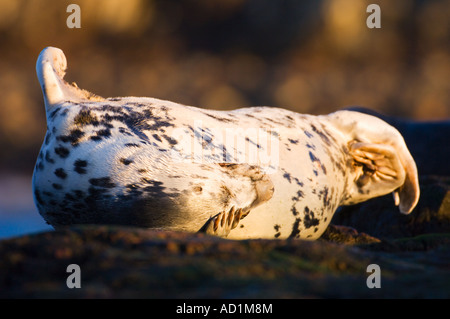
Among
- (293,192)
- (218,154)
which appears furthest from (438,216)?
(218,154)

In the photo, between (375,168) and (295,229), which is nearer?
(295,229)

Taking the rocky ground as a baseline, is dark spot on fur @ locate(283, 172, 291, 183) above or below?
above

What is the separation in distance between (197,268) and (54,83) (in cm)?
204

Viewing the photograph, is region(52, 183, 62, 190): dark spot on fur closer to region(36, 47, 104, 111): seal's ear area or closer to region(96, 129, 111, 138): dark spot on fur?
region(96, 129, 111, 138): dark spot on fur

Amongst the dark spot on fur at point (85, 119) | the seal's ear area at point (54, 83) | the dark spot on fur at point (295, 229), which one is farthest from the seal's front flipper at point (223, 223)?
the seal's ear area at point (54, 83)

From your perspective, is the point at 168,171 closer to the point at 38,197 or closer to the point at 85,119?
the point at 85,119

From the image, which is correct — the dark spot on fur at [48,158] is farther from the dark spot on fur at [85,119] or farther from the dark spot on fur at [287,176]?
the dark spot on fur at [287,176]

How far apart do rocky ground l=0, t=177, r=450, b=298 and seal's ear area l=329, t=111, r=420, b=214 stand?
2.20 metres

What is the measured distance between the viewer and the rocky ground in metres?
1.87

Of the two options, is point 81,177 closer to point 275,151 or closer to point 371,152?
point 275,151

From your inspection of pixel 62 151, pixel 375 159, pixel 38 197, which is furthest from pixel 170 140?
pixel 375 159

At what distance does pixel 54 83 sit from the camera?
12.0 ft

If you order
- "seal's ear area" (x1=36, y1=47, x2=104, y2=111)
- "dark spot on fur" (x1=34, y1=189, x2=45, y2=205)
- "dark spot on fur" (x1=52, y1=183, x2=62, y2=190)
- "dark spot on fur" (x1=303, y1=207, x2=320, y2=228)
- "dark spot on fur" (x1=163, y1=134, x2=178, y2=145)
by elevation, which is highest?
A: "seal's ear area" (x1=36, y1=47, x2=104, y2=111)

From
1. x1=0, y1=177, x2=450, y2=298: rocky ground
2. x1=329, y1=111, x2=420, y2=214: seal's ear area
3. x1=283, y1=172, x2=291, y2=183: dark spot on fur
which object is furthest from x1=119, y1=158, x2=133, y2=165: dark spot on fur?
x1=329, y1=111, x2=420, y2=214: seal's ear area
